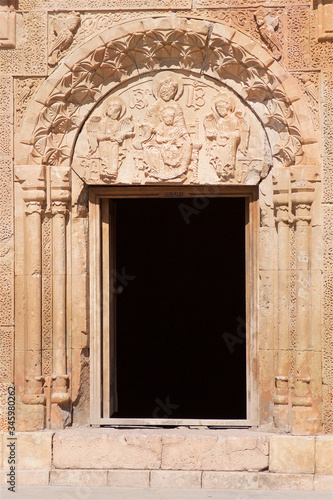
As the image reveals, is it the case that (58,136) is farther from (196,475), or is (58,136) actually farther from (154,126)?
(196,475)

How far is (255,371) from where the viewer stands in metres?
6.40

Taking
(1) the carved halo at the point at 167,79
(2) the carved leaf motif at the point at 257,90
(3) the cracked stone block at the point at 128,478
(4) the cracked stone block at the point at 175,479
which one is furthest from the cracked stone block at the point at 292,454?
(1) the carved halo at the point at 167,79

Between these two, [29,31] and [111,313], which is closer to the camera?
[29,31]

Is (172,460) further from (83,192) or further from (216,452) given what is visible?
(83,192)

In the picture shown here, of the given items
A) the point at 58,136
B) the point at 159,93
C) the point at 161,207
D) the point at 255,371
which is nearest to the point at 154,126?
the point at 159,93

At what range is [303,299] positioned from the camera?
608 centimetres

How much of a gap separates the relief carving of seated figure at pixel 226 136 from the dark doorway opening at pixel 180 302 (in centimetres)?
299

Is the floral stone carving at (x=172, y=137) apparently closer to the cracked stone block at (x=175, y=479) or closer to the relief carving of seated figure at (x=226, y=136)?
the relief carving of seated figure at (x=226, y=136)

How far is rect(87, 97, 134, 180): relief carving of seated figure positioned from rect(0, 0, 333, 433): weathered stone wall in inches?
11.5

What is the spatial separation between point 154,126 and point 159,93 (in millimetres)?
273

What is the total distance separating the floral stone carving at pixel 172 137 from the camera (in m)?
6.29

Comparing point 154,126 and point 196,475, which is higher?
point 154,126

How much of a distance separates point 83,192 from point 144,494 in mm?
2470

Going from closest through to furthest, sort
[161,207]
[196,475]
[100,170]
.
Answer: [196,475] → [100,170] → [161,207]
